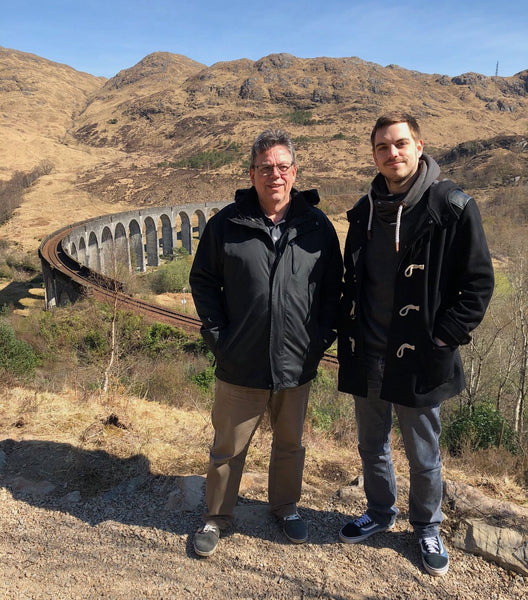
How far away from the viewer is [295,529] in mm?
2984

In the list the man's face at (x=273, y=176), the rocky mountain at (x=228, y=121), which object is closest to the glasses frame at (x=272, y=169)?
the man's face at (x=273, y=176)

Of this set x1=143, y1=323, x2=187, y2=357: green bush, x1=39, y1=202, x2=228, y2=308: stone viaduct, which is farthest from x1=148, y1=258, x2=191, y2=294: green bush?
x1=143, y1=323, x2=187, y2=357: green bush

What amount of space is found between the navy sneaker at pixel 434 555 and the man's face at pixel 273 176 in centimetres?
206

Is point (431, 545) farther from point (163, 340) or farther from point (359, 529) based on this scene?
point (163, 340)

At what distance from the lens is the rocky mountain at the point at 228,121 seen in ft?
239

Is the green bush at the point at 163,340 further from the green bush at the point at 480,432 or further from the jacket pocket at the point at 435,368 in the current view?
the jacket pocket at the point at 435,368

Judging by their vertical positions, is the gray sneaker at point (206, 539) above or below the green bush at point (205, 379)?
above

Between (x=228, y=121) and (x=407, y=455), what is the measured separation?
107940 mm

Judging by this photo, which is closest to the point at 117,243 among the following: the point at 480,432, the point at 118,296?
the point at 118,296

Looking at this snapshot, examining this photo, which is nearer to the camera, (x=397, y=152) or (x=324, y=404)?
(x=397, y=152)

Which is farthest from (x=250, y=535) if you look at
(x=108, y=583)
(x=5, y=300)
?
(x=5, y=300)

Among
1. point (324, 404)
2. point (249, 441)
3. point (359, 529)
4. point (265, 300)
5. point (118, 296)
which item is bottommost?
point (324, 404)

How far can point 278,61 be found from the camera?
144 metres

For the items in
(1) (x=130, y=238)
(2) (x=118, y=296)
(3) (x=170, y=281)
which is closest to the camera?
(2) (x=118, y=296)
